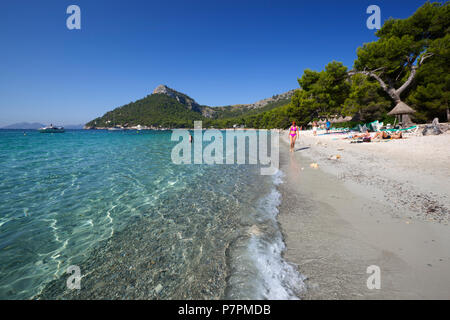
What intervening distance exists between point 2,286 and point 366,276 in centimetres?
606

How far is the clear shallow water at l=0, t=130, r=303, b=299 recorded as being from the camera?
2.77 m

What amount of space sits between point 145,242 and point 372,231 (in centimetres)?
505

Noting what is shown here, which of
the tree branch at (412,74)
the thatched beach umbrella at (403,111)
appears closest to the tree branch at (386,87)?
the tree branch at (412,74)

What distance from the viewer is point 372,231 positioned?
3641 millimetres

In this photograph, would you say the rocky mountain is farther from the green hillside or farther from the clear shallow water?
the clear shallow water

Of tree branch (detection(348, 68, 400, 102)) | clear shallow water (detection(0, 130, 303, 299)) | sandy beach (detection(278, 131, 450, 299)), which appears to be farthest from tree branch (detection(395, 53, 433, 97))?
clear shallow water (detection(0, 130, 303, 299))

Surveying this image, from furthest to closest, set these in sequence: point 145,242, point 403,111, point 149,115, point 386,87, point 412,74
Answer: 1. point 149,115
2. point 386,87
3. point 412,74
4. point 403,111
5. point 145,242

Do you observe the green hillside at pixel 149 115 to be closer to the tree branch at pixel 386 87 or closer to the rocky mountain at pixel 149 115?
the rocky mountain at pixel 149 115

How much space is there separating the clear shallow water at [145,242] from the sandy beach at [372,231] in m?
0.50

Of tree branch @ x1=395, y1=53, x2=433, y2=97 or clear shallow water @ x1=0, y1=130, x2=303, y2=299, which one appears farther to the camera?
tree branch @ x1=395, y1=53, x2=433, y2=97

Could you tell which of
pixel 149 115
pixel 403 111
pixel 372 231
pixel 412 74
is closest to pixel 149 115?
pixel 149 115

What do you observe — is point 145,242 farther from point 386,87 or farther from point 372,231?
point 386,87

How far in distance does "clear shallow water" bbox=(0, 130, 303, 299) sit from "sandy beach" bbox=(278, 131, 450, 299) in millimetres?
505
